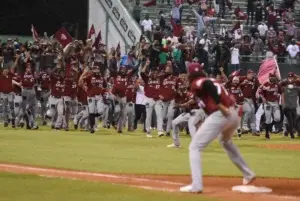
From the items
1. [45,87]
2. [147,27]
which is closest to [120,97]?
[45,87]

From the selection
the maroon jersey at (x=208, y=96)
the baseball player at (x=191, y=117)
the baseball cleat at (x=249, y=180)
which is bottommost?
the baseball cleat at (x=249, y=180)

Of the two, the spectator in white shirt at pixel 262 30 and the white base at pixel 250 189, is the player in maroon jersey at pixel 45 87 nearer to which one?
the spectator in white shirt at pixel 262 30

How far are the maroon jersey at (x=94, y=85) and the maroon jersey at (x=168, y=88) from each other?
7.41ft

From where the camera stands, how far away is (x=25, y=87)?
1180 inches

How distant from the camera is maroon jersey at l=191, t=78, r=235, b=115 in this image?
13.2m

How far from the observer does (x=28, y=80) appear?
29891 mm

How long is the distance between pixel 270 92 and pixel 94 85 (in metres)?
6.13

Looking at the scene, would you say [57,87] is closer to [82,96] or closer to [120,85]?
[82,96]

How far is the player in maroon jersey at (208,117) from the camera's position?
43.1ft

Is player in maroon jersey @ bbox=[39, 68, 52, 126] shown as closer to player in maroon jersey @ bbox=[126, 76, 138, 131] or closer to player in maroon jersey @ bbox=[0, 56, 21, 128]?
player in maroon jersey @ bbox=[0, 56, 21, 128]

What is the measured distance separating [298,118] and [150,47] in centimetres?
776

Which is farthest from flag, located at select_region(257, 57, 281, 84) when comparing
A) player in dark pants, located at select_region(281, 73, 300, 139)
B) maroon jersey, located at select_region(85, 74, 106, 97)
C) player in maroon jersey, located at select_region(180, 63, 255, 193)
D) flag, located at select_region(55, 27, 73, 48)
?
player in maroon jersey, located at select_region(180, 63, 255, 193)

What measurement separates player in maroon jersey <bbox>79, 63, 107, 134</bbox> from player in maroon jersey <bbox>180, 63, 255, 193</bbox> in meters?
15.5

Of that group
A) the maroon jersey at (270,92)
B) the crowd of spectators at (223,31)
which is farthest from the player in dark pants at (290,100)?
the crowd of spectators at (223,31)
